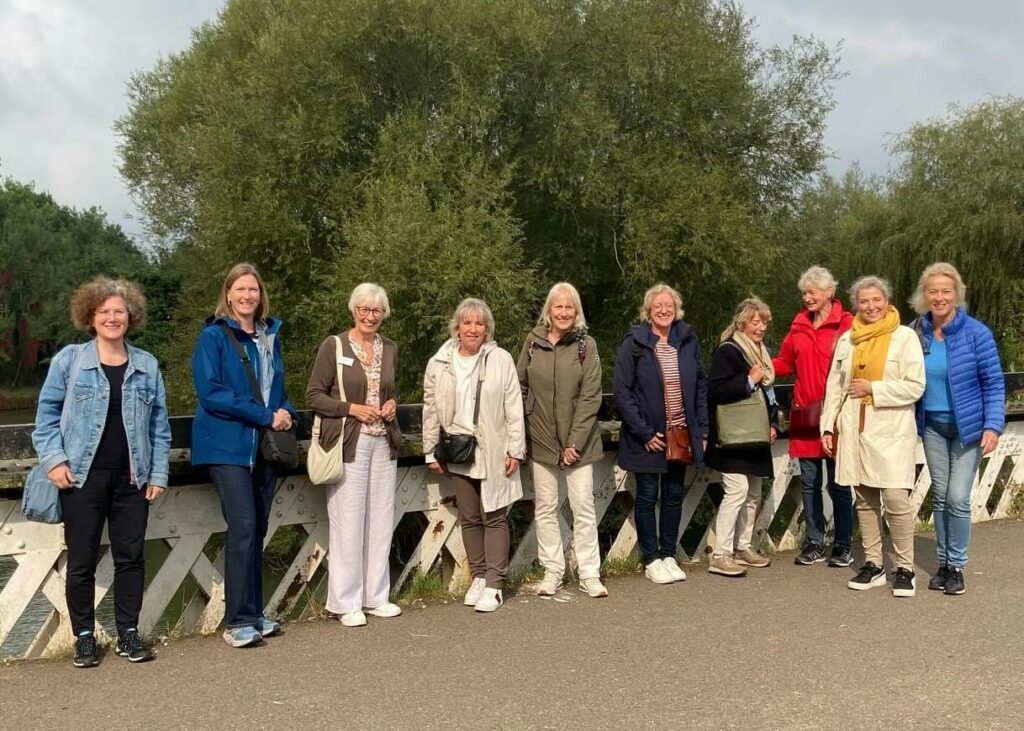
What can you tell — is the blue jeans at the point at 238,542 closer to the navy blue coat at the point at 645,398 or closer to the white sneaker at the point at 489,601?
the white sneaker at the point at 489,601

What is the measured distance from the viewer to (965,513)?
18.5 ft

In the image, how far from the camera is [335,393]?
203 inches

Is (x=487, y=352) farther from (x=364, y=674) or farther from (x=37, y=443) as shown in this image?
(x=37, y=443)

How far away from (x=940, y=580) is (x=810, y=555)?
34.9 inches

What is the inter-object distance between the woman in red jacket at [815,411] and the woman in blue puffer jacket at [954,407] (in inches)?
24.5

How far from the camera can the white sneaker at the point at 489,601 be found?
525 cm

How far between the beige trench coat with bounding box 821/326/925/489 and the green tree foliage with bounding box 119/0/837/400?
10.6m

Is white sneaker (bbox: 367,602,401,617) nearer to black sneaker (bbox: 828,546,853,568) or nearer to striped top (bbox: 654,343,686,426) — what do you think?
striped top (bbox: 654,343,686,426)

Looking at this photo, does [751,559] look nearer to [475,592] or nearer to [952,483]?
[952,483]

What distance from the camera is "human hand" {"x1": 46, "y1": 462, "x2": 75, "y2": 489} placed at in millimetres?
4242

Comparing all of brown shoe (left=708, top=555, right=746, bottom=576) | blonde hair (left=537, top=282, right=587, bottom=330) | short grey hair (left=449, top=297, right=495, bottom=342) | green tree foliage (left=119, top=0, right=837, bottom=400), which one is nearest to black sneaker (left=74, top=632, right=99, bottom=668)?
short grey hair (left=449, top=297, right=495, bottom=342)

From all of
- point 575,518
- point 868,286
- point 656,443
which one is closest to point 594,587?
point 575,518

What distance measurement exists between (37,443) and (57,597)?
0.90m

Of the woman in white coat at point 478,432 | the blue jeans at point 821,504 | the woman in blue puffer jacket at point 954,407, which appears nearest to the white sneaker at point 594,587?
the woman in white coat at point 478,432
